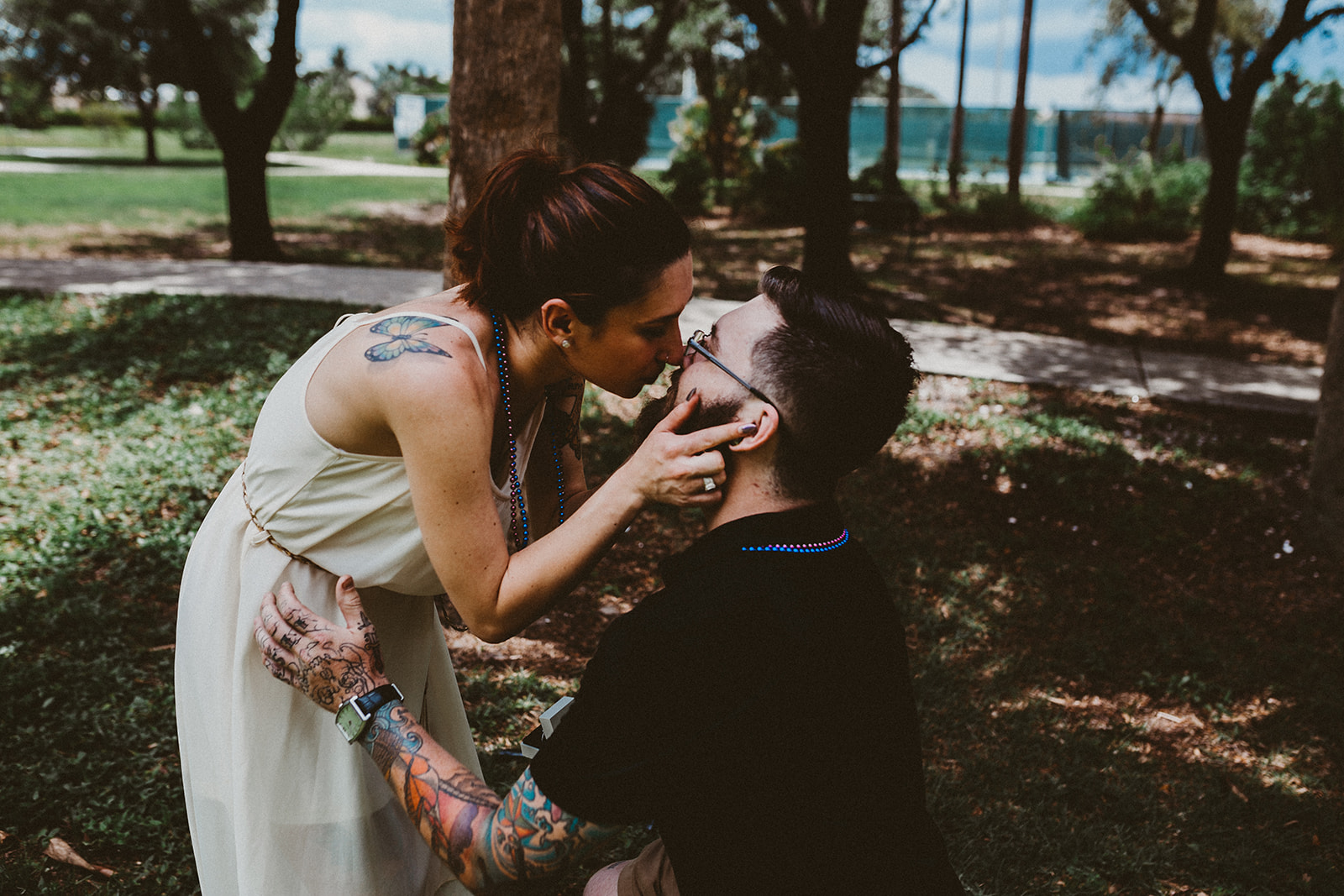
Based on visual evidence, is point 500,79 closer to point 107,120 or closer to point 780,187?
point 780,187

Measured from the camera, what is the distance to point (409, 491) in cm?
184

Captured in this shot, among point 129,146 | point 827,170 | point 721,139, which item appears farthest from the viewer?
point 129,146

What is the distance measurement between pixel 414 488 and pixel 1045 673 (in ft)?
Answer: 11.4

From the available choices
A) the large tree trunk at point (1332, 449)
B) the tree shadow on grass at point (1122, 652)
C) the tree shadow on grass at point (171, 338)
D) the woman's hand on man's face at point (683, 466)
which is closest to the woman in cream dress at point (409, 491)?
the woman's hand on man's face at point (683, 466)

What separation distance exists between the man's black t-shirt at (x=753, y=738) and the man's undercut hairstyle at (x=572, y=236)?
58 centimetres

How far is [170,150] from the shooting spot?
3809 centimetres

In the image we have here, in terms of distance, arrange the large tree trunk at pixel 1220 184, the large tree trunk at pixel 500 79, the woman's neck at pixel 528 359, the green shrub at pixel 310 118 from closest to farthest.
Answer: the woman's neck at pixel 528 359
the large tree trunk at pixel 500 79
the large tree trunk at pixel 1220 184
the green shrub at pixel 310 118

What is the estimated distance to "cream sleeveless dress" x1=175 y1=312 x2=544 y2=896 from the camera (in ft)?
6.20

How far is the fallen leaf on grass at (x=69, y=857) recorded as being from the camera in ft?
9.67

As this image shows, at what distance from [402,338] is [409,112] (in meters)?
46.2

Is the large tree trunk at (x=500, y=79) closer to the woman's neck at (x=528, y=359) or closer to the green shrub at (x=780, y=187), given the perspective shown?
the woman's neck at (x=528, y=359)

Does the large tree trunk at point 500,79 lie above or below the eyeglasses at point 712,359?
above

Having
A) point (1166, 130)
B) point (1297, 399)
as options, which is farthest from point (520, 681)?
point (1166, 130)

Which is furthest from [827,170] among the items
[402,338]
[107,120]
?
[107,120]
